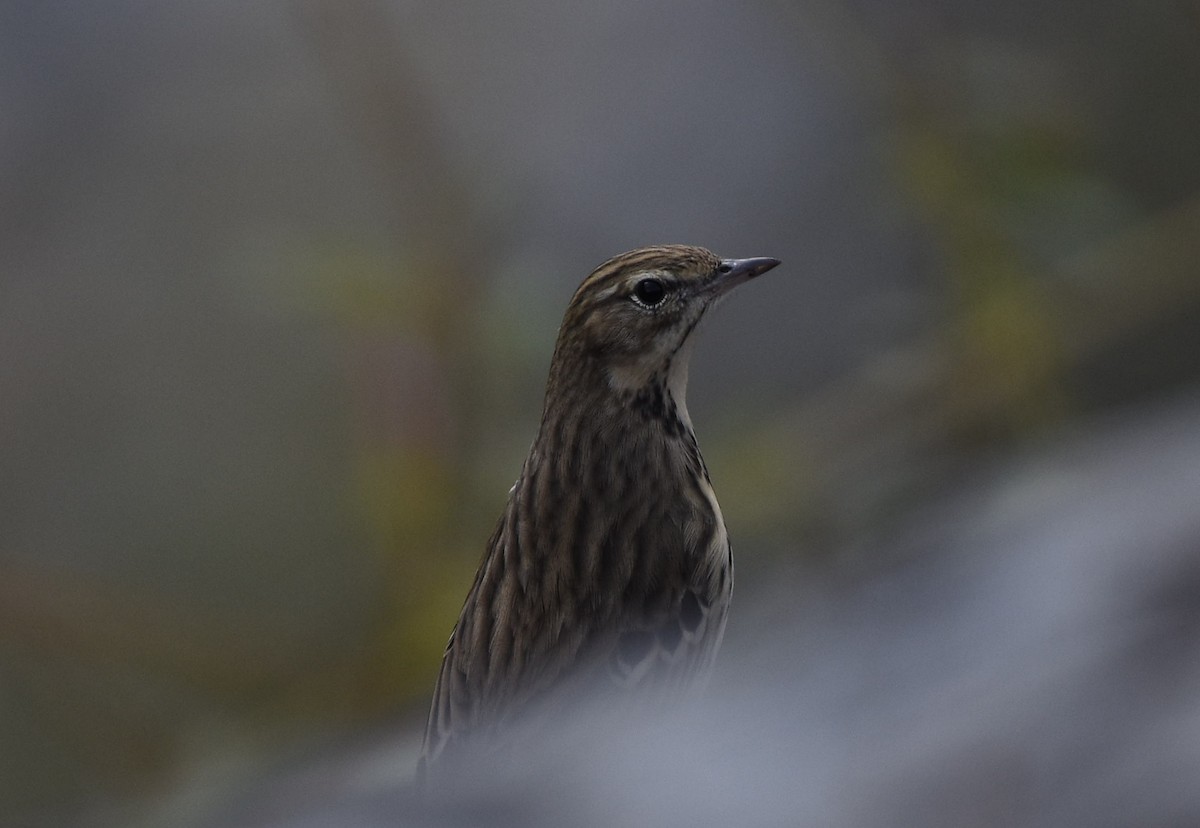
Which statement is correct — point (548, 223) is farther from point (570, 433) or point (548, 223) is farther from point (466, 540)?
point (570, 433)

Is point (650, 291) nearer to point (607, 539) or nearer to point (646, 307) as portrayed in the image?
point (646, 307)

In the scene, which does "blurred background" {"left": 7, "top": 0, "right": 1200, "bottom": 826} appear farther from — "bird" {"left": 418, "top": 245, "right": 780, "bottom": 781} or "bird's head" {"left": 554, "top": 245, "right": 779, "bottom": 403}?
"bird's head" {"left": 554, "top": 245, "right": 779, "bottom": 403}

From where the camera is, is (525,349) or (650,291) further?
(525,349)

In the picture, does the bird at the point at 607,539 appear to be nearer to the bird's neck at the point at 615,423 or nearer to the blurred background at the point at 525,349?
the bird's neck at the point at 615,423

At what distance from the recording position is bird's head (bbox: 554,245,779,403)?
3.95 m

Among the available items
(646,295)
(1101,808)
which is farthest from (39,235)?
(1101,808)

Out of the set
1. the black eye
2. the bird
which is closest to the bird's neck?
the bird

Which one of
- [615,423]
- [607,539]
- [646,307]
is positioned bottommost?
[607,539]

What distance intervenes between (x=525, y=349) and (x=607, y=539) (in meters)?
1.01

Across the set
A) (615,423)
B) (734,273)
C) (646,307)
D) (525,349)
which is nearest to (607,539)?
(615,423)

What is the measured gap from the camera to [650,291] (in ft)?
13.0

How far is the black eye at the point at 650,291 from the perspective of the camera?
3.94m

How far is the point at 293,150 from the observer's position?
7582 millimetres

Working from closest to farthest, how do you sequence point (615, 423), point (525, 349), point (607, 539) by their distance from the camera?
1. point (607, 539)
2. point (615, 423)
3. point (525, 349)
